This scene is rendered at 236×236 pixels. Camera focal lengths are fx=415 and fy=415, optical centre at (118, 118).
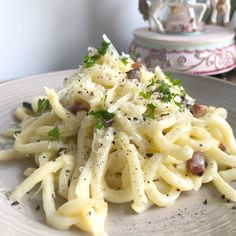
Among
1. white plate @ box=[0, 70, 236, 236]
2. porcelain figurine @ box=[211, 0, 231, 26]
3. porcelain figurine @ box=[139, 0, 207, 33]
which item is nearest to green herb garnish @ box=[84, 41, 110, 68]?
white plate @ box=[0, 70, 236, 236]

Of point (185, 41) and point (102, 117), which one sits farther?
point (185, 41)

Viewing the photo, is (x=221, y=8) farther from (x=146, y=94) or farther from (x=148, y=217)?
(x=148, y=217)

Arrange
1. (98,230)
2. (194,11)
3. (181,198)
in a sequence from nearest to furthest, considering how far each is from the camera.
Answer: (98,230) → (181,198) → (194,11)

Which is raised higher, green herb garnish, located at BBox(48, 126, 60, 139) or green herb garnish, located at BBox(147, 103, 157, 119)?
green herb garnish, located at BBox(147, 103, 157, 119)

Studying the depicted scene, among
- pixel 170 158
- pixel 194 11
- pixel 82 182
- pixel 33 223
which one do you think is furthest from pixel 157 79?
pixel 194 11

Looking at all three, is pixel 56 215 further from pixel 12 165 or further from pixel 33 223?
pixel 12 165

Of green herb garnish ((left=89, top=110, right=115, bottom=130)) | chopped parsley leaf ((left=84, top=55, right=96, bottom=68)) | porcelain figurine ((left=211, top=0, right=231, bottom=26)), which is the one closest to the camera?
green herb garnish ((left=89, top=110, right=115, bottom=130))

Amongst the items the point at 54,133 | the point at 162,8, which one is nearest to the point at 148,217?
the point at 54,133

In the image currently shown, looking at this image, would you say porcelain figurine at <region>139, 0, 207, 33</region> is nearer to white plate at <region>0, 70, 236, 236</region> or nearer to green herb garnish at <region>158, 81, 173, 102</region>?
green herb garnish at <region>158, 81, 173, 102</region>
